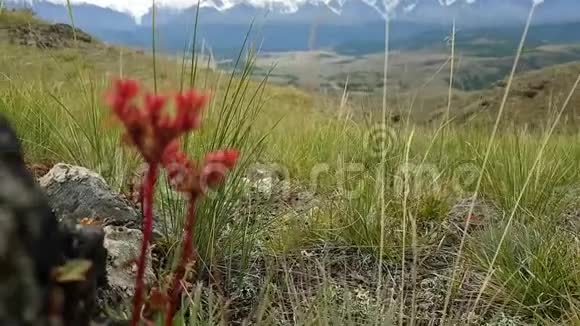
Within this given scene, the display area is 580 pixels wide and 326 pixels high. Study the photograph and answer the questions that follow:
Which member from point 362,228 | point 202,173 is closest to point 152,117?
point 202,173

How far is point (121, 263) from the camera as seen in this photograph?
56.2 inches

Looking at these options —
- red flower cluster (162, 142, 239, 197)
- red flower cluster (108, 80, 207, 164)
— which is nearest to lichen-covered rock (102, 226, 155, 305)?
red flower cluster (162, 142, 239, 197)

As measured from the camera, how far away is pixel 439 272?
6.38ft

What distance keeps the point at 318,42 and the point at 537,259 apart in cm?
130

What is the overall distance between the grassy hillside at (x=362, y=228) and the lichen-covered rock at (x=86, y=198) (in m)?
0.13

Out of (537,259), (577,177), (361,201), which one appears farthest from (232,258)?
(577,177)

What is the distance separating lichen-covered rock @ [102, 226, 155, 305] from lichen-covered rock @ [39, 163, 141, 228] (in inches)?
3.6

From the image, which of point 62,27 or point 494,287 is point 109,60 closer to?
point 62,27

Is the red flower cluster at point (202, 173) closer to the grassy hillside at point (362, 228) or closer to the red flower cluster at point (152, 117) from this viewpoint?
the red flower cluster at point (152, 117)

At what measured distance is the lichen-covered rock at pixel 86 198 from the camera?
1.65 meters

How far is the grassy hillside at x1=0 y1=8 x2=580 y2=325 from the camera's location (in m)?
1.55

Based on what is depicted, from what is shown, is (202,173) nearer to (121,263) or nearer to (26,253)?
(26,253)

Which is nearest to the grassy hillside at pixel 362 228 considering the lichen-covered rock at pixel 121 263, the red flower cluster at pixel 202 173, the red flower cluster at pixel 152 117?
the lichen-covered rock at pixel 121 263

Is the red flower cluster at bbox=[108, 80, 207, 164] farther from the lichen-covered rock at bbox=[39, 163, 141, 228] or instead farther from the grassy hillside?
the lichen-covered rock at bbox=[39, 163, 141, 228]
